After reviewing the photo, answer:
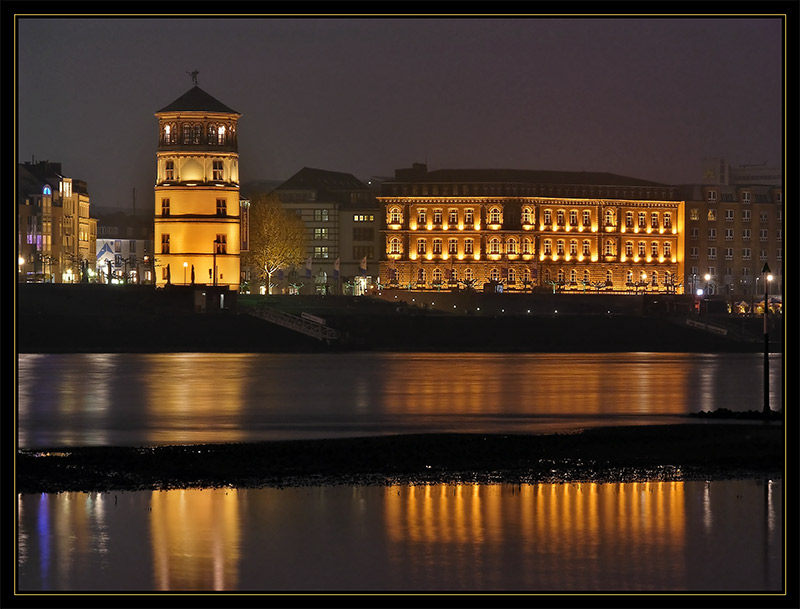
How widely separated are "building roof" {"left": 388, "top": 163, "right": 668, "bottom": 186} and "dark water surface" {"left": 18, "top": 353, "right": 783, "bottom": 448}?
55815 millimetres

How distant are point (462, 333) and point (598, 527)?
2995 inches

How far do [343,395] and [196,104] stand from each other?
5649 centimetres

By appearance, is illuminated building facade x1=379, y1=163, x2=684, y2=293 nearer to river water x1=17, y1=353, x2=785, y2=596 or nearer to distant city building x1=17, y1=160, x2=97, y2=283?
distant city building x1=17, y1=160, x2=97, y2=283

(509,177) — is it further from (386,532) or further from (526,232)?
(386,532)

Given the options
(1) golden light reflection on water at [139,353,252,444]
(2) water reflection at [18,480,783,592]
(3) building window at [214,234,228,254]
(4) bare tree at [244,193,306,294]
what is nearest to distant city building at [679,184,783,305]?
(4) bare tree at [244,193,306,294]

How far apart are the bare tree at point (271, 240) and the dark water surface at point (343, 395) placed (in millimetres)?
42586

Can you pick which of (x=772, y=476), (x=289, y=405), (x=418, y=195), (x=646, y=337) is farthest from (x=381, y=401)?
(x=418, y=195)

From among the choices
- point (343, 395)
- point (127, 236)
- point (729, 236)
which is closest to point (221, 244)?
point (343, 395)

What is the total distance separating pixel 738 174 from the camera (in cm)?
17125

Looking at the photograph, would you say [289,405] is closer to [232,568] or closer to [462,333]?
[232,568]

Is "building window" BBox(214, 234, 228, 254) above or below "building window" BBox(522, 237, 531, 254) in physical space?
below

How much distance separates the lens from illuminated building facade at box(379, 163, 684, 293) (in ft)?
462

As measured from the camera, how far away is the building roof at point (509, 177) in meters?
142

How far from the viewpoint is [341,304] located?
362 ft
